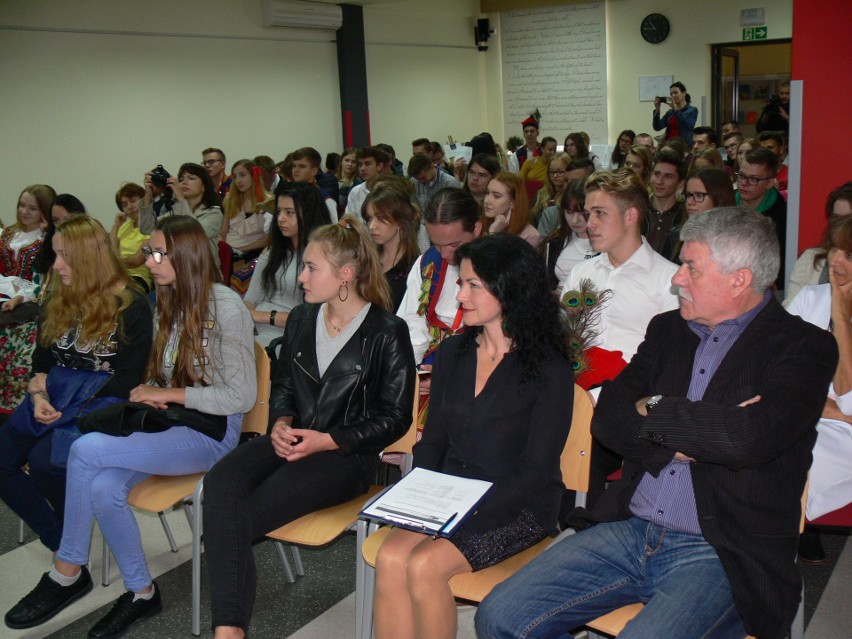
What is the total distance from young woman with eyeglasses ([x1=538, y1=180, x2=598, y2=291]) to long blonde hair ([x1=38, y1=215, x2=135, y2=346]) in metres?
1.84

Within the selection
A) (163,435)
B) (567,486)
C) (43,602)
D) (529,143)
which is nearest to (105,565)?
(43,602)

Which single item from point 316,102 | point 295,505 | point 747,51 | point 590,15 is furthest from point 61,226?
point 747,51

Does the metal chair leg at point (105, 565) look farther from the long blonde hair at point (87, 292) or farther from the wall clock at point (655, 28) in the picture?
the wall clock at point (655, 28)

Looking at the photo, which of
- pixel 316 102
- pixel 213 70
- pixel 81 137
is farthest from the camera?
pixel 316 102

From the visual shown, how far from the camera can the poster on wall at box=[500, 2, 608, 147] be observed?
1274 cm

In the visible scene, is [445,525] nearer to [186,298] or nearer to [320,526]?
[320,526]

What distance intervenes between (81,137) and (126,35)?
1.29 metres

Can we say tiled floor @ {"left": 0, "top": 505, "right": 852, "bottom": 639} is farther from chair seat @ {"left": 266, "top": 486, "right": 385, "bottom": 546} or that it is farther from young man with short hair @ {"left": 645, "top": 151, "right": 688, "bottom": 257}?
young man with short hair @ {"left": 645, "top": 151, "right": 688, "bottom": 257}

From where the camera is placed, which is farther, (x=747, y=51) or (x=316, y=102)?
(x=747, y=51)

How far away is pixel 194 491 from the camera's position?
2.54 metres

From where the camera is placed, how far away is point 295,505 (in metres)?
2.38

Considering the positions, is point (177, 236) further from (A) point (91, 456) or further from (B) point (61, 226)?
(A) point (91, 456)

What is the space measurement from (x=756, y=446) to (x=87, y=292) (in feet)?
7.59

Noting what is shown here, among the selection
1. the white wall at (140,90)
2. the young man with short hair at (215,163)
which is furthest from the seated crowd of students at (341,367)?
the white wall at (140,90)
